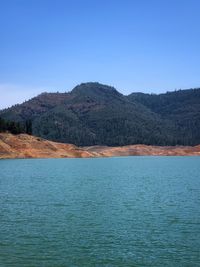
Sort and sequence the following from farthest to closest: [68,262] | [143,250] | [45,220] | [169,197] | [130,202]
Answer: [169,197], [130,202], [45,220], [143,250], [68,262]

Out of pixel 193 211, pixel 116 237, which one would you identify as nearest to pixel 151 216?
pixel 193 211

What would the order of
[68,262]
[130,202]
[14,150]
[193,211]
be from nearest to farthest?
[68,262], [193,211], [130,202], [14,150]

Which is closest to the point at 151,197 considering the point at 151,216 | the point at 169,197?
the point at 169,197

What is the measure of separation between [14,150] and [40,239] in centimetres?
16177

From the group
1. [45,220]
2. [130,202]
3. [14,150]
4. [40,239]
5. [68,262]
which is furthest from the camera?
[14,150]

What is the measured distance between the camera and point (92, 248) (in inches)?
1307

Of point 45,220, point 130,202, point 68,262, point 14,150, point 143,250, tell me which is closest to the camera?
point 68,262

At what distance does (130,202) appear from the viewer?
5625 cm

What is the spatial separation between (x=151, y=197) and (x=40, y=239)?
93.6 ft

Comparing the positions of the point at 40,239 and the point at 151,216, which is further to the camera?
the point at 151,216

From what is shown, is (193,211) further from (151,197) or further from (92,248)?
(92,248)

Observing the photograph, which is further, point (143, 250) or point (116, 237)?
point (116, 237)

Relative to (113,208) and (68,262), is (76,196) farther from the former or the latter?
(68,262)

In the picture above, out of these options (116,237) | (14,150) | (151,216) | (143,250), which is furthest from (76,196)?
(14,150)
